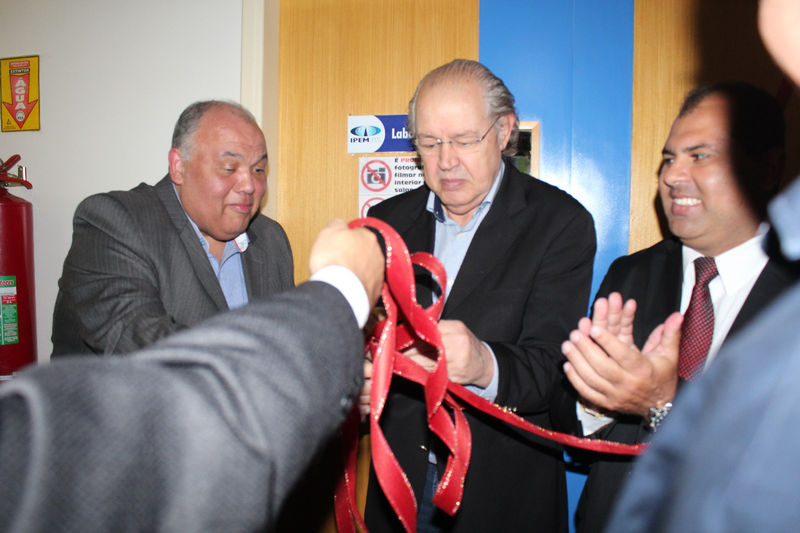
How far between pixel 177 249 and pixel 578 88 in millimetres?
1978

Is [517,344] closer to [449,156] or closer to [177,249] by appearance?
[449,156]

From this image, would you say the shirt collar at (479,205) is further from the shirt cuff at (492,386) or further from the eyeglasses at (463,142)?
the shirt cuff at (492,386)

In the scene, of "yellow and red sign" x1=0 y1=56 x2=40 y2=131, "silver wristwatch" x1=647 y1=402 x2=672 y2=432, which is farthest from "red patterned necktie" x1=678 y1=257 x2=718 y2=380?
"yellow and red sign" x1=0 y1=56 x2=40 y2=131

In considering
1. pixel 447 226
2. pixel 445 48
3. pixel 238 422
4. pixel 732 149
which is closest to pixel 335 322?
pixel 238 422

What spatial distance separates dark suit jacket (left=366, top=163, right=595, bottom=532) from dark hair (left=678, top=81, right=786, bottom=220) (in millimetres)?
483

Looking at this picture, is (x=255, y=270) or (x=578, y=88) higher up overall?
(x=578, y=88)

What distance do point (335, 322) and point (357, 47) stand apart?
→ 238cm

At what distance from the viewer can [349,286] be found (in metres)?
0.82

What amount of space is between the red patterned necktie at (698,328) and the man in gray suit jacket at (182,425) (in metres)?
1.15

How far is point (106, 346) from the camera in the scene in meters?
1.64

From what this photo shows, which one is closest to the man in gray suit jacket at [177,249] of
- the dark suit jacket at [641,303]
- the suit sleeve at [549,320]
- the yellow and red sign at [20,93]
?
the suit sleeve at [549,320]

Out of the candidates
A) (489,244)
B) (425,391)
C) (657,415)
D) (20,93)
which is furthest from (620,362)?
(20,93)

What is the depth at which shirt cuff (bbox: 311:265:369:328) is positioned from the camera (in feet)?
2.63

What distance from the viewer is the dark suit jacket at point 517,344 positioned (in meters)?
1.56
